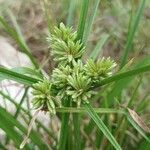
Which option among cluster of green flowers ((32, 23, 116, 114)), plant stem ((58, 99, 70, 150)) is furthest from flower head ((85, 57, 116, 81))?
plant stem ((58, 99, 70, 150))

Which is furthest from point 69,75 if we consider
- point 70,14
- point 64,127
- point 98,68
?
point 70,14

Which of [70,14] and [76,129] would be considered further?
[70,14]

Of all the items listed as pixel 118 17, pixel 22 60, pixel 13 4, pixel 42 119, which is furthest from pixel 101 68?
pixel 13 4

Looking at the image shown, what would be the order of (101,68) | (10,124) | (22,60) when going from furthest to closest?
(22,60)
(10,124)
(101,68)

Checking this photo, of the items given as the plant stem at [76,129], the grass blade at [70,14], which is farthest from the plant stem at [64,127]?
the grass blade at [70,14]

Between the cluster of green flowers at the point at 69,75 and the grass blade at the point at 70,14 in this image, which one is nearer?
the cluster of green flowers at the point at 69,75

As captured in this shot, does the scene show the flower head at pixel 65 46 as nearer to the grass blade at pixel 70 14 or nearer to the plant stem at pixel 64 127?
the plant stem at pixel 64 127

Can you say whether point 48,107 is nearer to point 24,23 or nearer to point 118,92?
point 118,92

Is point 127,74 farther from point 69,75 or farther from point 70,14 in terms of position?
point 70,14
